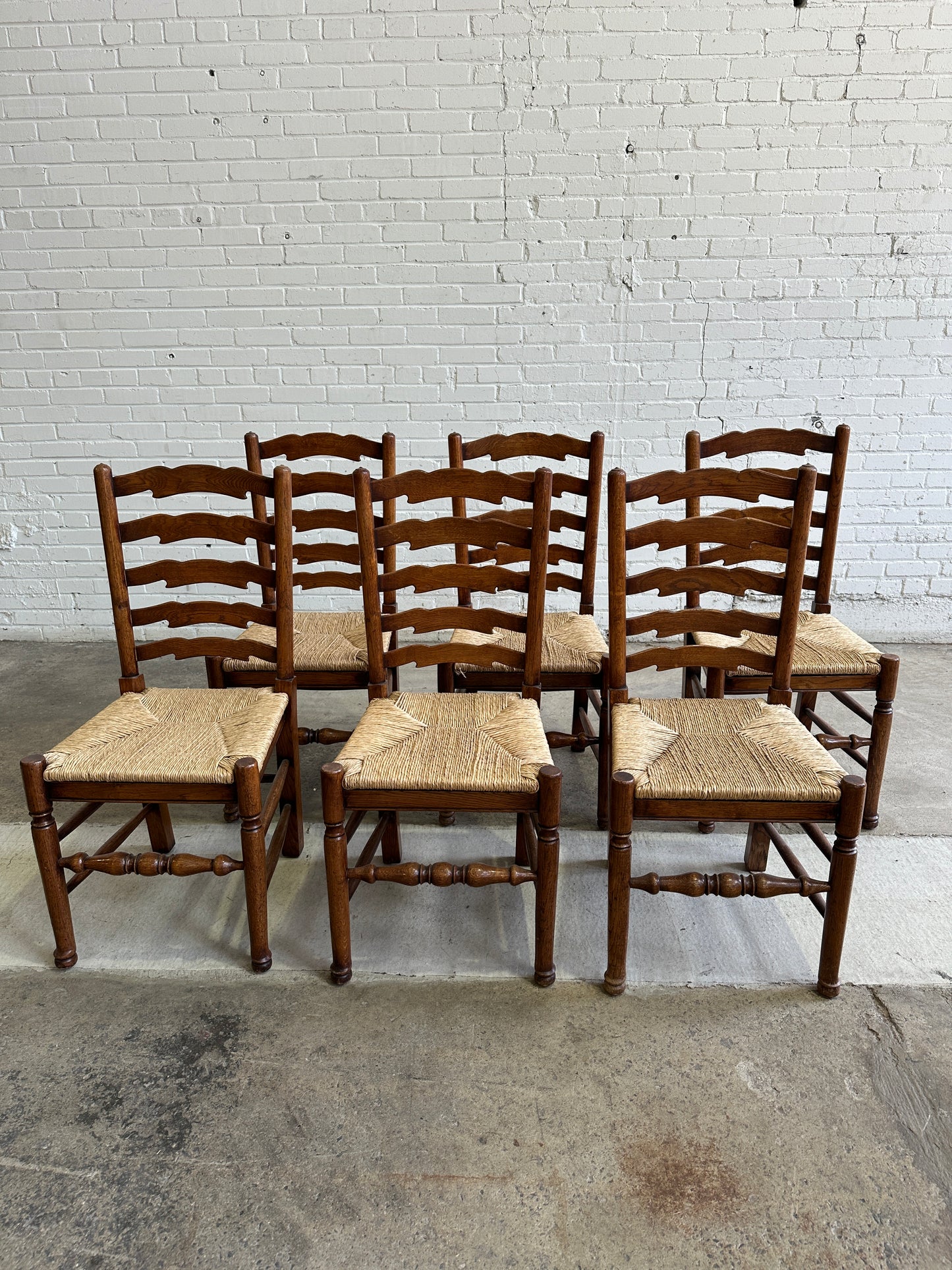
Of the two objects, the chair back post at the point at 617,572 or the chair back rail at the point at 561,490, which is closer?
the chair back post at the point at 617,572

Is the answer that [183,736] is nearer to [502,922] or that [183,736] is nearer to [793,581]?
[502,922]

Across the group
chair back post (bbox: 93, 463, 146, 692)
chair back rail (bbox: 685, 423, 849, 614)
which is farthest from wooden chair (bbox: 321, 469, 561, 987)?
chair back rail (bbox: 685, 423, 849, 614)

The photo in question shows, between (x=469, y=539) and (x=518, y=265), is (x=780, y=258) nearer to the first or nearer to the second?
(x=518, y=265)

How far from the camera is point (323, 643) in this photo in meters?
2.39

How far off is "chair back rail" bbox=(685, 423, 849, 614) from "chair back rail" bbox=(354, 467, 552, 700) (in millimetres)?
685

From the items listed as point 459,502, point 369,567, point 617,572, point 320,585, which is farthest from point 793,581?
point 320,585

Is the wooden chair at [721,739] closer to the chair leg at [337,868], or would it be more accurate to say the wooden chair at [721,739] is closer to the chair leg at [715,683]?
the chair leg at [715,683]

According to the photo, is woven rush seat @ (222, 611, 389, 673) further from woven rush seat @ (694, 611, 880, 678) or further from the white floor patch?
woven rush seat @ (694, 611, 880, 678)

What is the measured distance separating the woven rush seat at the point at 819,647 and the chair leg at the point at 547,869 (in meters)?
0.68

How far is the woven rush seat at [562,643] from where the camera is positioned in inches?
87.2

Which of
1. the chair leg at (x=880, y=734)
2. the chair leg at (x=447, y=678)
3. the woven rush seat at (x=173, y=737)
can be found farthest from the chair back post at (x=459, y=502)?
the chair leg at (x=880, y=734)

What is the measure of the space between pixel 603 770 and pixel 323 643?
32.8 inches

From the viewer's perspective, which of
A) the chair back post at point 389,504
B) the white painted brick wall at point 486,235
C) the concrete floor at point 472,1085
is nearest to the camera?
the concrete floor at point 472,1085

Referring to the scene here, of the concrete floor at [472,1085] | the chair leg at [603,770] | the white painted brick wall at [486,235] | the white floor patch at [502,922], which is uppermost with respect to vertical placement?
the white painted brick wall at [486,235]
